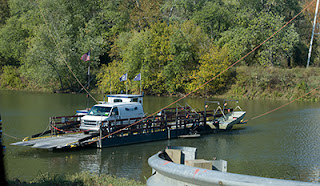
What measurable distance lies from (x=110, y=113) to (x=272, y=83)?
4272 cm

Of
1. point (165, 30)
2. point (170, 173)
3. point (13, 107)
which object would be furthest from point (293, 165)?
point (165, 30)

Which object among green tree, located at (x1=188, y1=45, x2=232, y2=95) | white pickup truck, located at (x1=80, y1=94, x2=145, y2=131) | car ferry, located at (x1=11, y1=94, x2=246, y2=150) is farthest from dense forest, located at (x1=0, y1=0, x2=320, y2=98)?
white pickup truck, located at (x1=80, y1=94, x2=145, y2=131)

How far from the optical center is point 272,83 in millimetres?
63875

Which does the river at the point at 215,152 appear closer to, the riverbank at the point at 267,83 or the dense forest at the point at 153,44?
the riverbank at the point at 267,83

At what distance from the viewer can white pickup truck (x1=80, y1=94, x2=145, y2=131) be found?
26.6 meters

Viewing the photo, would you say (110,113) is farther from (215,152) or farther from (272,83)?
(272,83)

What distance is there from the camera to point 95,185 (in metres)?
12.2

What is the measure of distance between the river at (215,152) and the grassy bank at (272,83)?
2144 centimetres

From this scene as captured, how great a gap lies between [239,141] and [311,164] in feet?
23.4

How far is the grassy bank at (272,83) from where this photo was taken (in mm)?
61875

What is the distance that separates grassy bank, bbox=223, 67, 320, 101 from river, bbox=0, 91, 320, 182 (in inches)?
844

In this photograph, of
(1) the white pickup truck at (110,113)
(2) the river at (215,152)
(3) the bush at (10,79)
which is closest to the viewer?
(2) the river at (215,152)

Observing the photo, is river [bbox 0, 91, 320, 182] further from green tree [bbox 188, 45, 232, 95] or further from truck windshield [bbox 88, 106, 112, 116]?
green tree [bbox 188, 45, 232, 95]

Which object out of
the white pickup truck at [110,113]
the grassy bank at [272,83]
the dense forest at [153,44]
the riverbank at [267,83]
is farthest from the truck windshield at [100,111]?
the grassy bank at [272,83]
